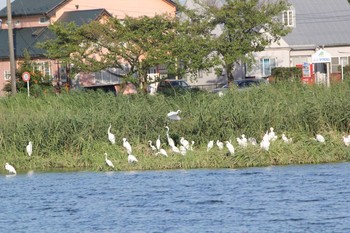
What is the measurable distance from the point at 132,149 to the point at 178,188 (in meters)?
5.07

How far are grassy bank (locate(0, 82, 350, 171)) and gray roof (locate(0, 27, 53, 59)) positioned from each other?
94.5ft

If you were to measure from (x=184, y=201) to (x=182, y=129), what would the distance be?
25.6 ft

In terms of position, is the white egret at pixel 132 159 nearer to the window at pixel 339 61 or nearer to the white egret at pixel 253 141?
the white egret at pixel 253 141

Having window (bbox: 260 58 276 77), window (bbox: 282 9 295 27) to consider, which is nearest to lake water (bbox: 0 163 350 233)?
window (bbox: 260 58 276 77)

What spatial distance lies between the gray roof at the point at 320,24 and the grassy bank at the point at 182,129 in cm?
3237

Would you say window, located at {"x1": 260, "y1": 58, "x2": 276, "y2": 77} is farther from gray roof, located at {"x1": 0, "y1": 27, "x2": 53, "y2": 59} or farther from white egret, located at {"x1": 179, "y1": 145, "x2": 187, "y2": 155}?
white egret, located at {"x1": 179, "y1": 145, "x2": 187, "y2": 155}

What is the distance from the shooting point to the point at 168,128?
2889 cm

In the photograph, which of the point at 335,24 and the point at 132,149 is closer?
the point at 132,149

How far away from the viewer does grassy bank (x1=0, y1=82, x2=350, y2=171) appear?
26.9 m

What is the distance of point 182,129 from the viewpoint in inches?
1144

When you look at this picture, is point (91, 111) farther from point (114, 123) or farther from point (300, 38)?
point (300, 38)

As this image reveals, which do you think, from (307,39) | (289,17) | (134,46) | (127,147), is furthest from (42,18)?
(127,147)

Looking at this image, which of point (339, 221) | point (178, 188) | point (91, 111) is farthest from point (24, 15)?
point (339, 221)

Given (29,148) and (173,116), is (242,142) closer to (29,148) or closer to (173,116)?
(173,116)
